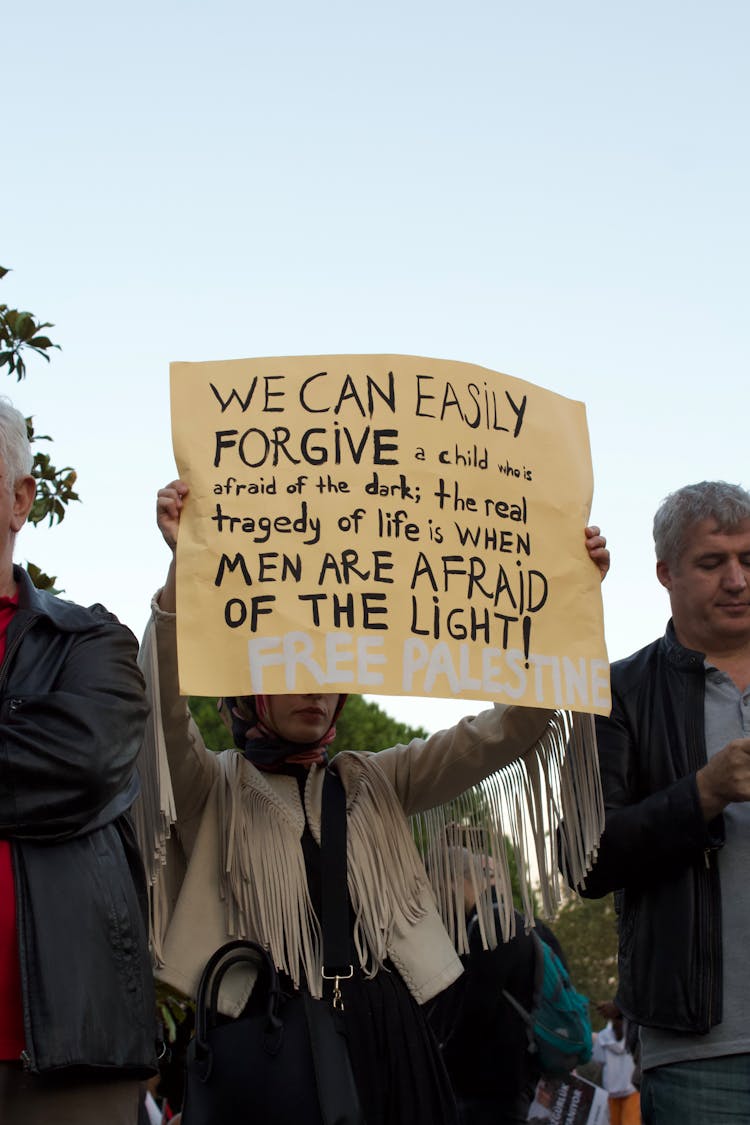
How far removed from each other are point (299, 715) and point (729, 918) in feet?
3.53

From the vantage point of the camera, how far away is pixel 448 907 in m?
3.32

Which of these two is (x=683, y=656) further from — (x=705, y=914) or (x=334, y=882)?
(x=334, y=882)

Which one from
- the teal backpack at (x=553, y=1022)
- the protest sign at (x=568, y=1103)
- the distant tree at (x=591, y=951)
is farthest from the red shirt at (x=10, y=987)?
the distant tree at (x=591, y=951)

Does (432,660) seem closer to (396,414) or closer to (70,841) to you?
(396,414)

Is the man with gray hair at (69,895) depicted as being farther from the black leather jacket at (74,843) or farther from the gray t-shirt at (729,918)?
the gray t-shirt at (729,918)

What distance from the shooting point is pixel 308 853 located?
311 cm

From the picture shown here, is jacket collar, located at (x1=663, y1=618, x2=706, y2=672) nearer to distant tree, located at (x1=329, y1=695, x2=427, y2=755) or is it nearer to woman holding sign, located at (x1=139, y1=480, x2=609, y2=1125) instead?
woman holding sign, located at (x1=139, y1=480, x2=609, y2=1125)

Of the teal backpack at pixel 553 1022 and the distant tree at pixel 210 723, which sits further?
the distant tree at pixel 210 723

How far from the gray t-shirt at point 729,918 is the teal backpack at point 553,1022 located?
7.50 ft

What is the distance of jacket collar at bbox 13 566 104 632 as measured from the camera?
105 inches

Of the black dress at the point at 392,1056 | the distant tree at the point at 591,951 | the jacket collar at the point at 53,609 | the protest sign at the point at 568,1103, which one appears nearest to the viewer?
the jacket collar at the point at 53,609

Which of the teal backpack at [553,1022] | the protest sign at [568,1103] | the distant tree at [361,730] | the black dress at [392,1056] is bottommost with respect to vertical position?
the protest sign at [568,1103]

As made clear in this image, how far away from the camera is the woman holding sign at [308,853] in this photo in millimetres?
2928

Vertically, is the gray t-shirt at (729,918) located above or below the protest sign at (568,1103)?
above
